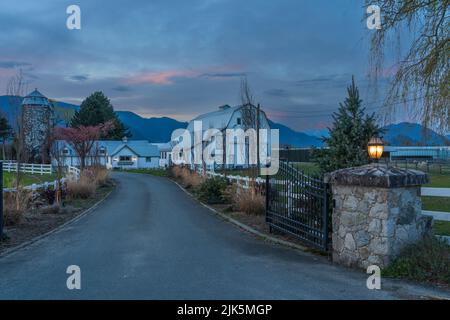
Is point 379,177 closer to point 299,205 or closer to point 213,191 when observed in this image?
point 299,205

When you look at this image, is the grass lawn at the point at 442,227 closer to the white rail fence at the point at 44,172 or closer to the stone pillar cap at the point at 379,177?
the stone pillar cap at the point at 379,177

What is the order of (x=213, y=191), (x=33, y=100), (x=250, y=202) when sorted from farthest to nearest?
(x=33, y=100) < (x=213, y=191) < (x=250, y=202)

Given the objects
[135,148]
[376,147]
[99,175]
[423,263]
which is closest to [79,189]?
[99,175]

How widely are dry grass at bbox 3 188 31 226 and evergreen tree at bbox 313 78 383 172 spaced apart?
8.59 meters

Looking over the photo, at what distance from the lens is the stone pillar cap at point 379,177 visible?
6720mm

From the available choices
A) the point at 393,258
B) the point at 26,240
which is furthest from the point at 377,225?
→ the point at 26,240

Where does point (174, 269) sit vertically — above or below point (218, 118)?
below

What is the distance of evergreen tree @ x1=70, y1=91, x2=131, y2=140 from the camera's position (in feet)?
265

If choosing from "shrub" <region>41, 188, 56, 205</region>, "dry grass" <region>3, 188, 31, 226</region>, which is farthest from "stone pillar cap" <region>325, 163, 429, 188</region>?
"shrub" <region>41, 188, 56, 205</region>

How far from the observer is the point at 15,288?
6195 millimetres

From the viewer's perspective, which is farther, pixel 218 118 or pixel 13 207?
pixel 218 118

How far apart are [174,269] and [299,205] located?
3.45 metres

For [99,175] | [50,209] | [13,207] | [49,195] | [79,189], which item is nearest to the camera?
[13,207]

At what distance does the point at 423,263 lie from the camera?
6590 millimetres
